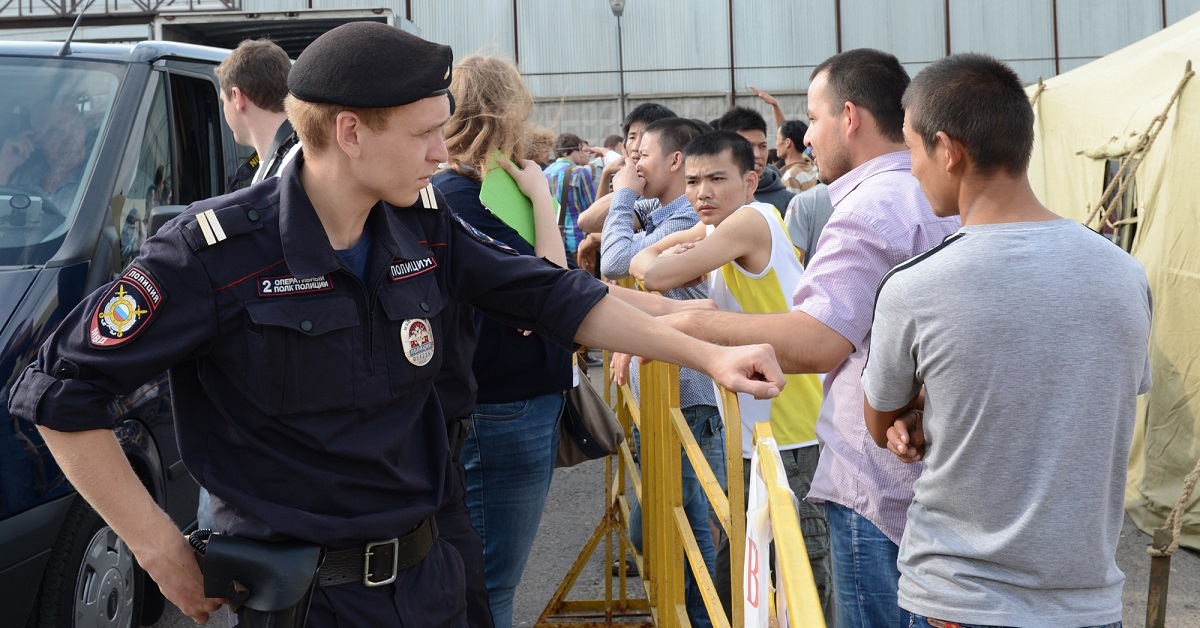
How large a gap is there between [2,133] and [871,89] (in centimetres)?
333

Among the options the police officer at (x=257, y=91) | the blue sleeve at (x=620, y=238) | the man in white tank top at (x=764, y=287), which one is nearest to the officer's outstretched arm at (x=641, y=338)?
the man in white tank top at (x=764, y=287)

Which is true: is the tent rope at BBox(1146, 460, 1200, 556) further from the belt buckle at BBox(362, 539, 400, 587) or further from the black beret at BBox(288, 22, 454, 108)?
the black beret at BBox(288, 22, 454, 108)

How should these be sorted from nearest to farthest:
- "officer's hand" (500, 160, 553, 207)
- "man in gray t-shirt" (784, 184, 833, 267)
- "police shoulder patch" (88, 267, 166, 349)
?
"police shoulder patch" (88, 267, 166, 349) → "officer's hand" (500, 160, 553, 207) → "man in gray t-shirt" (784, 184, 833, 267)

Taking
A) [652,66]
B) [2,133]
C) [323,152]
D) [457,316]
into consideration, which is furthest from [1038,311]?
[652,66]

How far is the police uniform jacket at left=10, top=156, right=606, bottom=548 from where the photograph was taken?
1875 mm

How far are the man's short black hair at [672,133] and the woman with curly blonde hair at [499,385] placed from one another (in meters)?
1.67

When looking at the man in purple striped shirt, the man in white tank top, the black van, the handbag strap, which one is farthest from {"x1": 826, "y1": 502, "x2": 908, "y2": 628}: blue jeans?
the handbag strap

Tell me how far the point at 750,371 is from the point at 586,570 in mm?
3650

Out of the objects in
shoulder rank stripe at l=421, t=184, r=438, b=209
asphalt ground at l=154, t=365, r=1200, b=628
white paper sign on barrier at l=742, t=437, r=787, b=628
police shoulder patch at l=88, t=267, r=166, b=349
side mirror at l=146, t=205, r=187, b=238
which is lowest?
asphalt ground at l=154, t=365, r=1200, b=628

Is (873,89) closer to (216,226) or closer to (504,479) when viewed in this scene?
(504,479)

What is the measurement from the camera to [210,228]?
1937mm

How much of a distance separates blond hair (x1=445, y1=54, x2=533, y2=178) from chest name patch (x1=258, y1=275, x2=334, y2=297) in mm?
1213

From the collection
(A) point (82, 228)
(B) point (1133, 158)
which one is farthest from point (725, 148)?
(B) point (1133, 158)

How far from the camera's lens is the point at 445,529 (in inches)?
94.7
